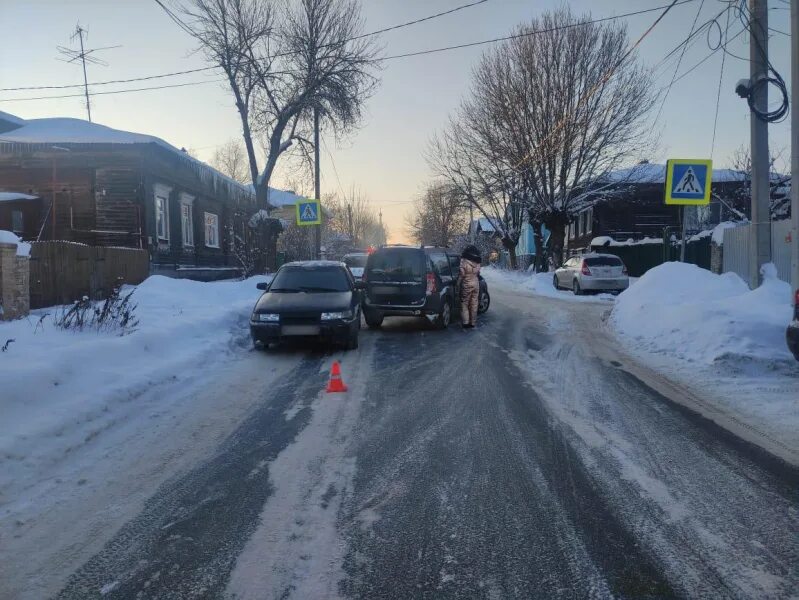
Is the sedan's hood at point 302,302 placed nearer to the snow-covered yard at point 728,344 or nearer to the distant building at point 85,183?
the snow-covered yard at point 728,344

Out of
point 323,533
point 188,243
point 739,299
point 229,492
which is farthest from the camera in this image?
point 188,243

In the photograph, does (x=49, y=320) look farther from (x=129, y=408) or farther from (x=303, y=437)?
(x=303, y=437)

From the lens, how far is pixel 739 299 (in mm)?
9117

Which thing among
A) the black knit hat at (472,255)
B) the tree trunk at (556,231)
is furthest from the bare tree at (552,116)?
the black knit hat at (472,255)

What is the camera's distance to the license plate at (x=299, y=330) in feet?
30.5

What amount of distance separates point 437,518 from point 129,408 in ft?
12.7

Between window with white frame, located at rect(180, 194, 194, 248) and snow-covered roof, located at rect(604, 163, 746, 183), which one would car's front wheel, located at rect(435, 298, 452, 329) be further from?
snow-covered roof, located at rect(604, 163, 746, 183)

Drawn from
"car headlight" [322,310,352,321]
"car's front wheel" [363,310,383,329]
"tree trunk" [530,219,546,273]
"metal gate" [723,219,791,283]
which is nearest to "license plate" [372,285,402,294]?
"car's front wheel" [363,310,383,329]

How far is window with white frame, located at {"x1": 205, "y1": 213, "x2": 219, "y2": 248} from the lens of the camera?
25656 mm

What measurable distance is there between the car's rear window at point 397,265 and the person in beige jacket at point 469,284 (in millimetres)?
991

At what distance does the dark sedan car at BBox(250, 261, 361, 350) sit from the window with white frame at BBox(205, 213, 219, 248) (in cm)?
1637

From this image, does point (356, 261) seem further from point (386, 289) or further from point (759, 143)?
point (759, 143)

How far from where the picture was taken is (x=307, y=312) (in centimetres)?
934

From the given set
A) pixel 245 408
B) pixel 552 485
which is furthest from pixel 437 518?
pixel 245 408
